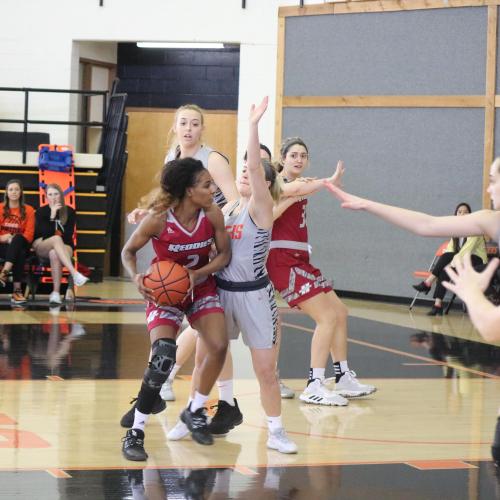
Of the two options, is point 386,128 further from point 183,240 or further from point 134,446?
point 134,446

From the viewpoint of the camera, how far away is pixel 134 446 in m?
5.12

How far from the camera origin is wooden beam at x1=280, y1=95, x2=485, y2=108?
44.4ft

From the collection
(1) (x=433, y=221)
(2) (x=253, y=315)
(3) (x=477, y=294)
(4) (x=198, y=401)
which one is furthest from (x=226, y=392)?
(3) (x=477, y=294)

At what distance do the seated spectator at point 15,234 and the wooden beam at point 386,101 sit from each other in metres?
4.18

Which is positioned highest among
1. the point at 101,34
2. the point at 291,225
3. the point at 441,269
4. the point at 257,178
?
the point at 101,34

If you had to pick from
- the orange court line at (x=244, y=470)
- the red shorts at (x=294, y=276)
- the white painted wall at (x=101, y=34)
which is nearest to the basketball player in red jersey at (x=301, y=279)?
the red shorts at (x=294, y=276)

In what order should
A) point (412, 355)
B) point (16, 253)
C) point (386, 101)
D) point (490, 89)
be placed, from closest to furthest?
point (412, 355) → point (16, 253) → point (490, 89) → point (386, 101)

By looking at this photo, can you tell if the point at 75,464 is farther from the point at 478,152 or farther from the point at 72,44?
the point at 72,44

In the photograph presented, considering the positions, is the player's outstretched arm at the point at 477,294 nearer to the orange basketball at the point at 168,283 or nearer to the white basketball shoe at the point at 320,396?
the orange basketball at the point at 168,283

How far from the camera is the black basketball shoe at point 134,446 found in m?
5.05

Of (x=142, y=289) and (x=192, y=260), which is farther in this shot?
(x=192, y=260)

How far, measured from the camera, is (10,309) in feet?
38.4

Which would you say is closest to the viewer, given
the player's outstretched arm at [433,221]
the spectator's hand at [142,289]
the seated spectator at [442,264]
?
the player's outstretched arm at [433,221]

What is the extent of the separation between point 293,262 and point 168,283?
181cm
